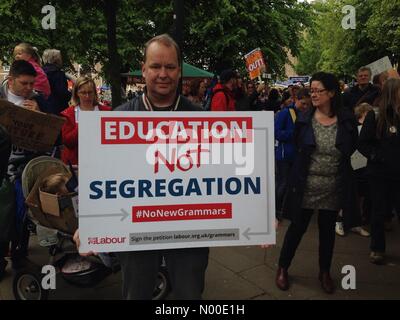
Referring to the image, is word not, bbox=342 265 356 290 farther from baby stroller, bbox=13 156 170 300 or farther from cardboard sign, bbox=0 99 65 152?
cardboard sign, bbox=0 99 65 152

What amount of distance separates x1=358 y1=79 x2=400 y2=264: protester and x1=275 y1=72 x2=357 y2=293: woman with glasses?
0.67 metres

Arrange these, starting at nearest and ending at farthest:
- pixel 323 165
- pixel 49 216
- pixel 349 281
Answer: pixel 49 216, pixel 323 165, pixel 349 281

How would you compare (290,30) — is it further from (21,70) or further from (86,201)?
(86,201)

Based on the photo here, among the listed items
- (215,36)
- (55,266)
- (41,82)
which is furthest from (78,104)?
(215,36)

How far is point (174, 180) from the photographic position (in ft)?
7.52

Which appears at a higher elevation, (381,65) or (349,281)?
(381,65)

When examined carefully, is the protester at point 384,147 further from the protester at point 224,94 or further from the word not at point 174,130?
the word not at point 174,130

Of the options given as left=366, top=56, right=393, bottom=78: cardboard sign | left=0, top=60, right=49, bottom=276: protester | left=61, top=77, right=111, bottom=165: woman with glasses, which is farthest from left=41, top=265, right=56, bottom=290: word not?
left=366, top=56, right=393, bottom=78: cardboard sign

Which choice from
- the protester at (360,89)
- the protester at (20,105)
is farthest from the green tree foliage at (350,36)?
the protester at (20,105)

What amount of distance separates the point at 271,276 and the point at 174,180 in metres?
2.41

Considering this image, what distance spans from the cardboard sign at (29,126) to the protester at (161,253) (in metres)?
1.41

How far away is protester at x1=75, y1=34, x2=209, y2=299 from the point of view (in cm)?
228

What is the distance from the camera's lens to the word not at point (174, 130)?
2.23m

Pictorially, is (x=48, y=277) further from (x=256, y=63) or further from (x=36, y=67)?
(x=256, y=63)
